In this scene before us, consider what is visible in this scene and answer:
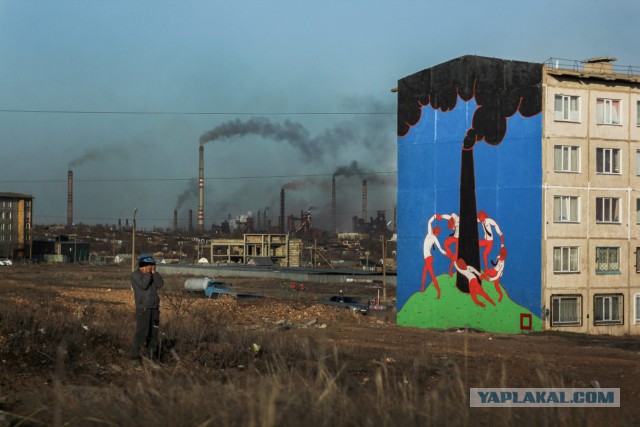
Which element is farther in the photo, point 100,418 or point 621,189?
point 621,189

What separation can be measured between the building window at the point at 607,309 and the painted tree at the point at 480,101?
645 centimetres

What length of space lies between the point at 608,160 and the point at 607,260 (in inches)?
203

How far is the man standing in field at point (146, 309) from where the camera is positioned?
13828 millimetres

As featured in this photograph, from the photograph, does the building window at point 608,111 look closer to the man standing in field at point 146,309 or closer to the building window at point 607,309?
the building window at point 607,309

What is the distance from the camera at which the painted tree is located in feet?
128

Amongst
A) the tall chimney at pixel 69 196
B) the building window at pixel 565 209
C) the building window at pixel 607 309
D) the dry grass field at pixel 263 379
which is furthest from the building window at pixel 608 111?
the tall chimney at pixel 69 196

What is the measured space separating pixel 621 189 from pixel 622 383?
87.0 ft

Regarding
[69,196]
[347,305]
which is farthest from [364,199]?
[347,305]

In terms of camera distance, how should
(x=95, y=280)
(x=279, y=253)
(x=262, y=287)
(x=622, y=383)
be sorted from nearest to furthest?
(x=622, y=383)
(x=262, y=287)
(x=95, y=280)
(x=279, y=253)

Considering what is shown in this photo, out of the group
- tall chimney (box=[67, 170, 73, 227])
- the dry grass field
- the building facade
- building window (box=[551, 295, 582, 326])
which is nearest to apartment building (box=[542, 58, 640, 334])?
building window (box=[551, 295, 582, 326])

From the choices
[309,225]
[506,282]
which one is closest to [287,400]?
[506,282]

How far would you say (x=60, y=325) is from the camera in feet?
53.5

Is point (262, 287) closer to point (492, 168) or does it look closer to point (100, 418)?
point (492, 168)

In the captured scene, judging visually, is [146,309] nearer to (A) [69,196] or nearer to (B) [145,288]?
(B) [145,288]
